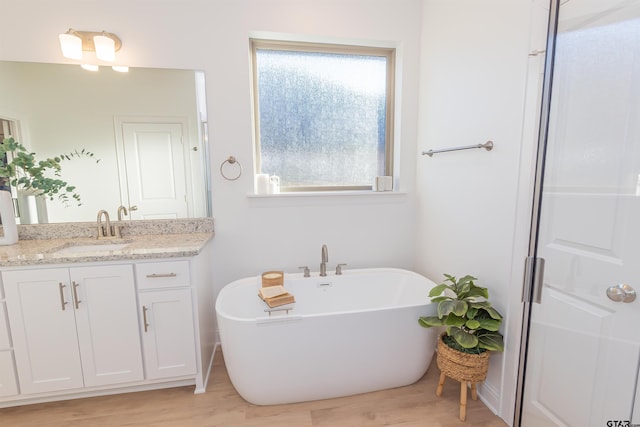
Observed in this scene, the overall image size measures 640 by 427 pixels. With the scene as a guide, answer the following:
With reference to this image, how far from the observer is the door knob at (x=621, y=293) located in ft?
3.33

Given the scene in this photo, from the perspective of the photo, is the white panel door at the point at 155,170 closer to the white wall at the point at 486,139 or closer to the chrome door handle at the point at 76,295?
the chrome door handle at the point at 76,295

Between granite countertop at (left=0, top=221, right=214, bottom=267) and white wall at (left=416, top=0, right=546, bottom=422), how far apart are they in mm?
1668

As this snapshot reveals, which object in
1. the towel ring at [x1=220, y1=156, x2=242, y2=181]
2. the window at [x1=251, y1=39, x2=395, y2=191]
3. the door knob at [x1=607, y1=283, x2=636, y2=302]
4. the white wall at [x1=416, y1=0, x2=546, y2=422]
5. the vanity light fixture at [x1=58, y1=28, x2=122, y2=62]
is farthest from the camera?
the window at [x1=251, y1=39, x2=395, y2=191]

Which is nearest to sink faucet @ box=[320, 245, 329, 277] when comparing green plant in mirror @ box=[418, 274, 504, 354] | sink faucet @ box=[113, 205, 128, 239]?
green plant in mirror @ box=[418, 274, 504, 354]

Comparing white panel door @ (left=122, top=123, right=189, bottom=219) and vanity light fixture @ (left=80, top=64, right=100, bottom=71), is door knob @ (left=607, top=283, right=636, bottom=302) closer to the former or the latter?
white panel door @ (left=122, top=123, right=189, bottom=219)

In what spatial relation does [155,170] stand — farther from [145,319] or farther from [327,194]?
[327,194]

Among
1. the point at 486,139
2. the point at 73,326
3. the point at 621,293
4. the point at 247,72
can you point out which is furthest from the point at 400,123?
the point at 73,326

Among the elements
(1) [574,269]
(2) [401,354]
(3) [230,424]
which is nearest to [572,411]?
(1) [574,269]

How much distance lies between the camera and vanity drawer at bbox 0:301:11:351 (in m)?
1.60

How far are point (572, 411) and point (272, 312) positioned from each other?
1553mm

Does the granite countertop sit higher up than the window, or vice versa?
the window

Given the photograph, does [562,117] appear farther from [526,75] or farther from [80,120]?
[80,120]

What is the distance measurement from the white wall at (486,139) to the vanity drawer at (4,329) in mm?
2637

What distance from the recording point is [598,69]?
1101 millimetres
